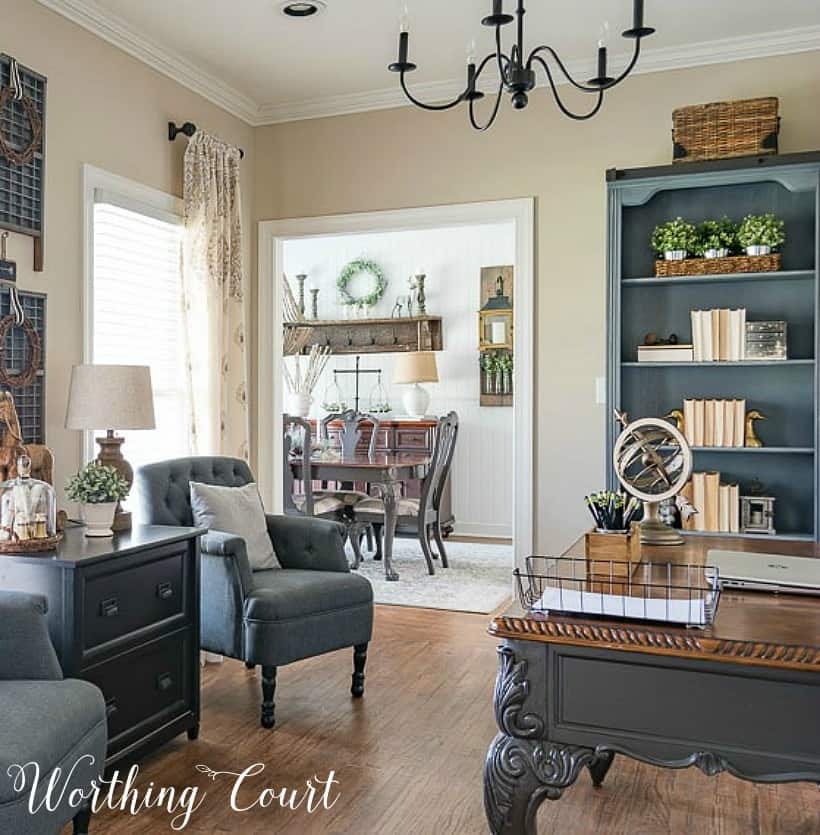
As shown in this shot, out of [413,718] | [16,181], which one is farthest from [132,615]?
[16,181]

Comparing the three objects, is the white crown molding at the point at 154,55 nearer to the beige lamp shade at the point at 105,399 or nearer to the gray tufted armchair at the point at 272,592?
the beige lamp shade at the point at 105,399

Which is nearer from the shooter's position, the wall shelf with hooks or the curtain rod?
Answer: the curtain rod

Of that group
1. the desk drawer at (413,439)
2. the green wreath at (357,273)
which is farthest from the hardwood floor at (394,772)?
the green wreath at (357,273)

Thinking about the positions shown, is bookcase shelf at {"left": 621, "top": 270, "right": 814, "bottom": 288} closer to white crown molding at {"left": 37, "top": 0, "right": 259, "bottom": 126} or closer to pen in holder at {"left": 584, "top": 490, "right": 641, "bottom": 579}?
pen in holder at {"left": 584, "top": 490, "right": 641, "bottom": 579}

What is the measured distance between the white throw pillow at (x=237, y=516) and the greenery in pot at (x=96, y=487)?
0.53 meters

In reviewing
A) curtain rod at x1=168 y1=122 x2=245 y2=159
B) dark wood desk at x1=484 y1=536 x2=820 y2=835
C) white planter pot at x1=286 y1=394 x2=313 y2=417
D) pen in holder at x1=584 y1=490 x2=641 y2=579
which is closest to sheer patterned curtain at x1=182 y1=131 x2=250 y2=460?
curtain rod at x1=168 y1=122 x2=245 y2=159

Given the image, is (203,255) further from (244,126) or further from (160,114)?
(244,126)

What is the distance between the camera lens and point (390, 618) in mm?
4723

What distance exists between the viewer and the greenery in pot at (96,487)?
2.87m

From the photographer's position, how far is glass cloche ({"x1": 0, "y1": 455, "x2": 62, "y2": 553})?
2604 mm

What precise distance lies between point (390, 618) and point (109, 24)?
3241mm

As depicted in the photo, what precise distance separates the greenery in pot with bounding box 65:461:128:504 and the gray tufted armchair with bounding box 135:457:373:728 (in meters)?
0.45

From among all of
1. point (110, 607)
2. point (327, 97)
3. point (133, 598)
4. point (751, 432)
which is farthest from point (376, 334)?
point (110, 607)

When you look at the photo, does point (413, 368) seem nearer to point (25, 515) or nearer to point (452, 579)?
point (452, 579)
